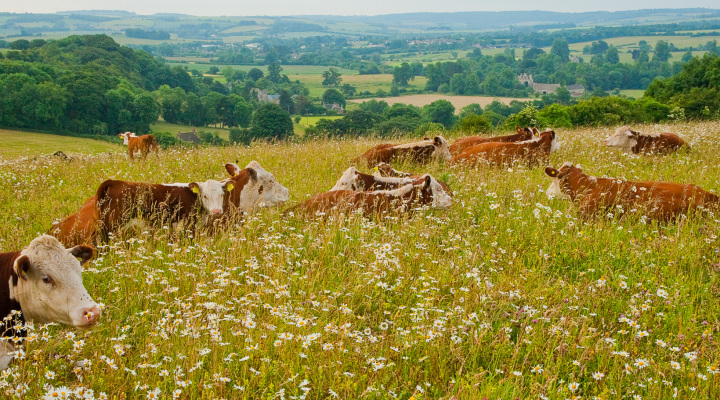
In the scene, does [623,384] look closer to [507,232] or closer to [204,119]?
[507,232]

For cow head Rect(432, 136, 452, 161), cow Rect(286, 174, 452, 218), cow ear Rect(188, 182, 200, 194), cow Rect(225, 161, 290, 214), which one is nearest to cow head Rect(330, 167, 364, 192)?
cow Rect(286, 174, 452, 218)

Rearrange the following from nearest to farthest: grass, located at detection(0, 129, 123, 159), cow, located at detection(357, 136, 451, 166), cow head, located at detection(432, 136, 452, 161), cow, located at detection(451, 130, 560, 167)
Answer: cow, located at detection(451, 130, 560, 167) → cow, located at detection(357, 136, 451, 166) → cow head, located at detection(432, 136, 452, 161) → grass, located at detection(0, 129, 123, 159)

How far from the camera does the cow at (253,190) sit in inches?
381

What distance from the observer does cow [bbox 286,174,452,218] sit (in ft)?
29.7

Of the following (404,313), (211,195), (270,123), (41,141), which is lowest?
(41,141)

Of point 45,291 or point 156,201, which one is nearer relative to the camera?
point 45,291

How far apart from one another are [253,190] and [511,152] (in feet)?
23.7

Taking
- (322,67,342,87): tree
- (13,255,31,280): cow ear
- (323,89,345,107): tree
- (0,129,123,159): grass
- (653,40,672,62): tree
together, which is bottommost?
(0,129,123,159): grass

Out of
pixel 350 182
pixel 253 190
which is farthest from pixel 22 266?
pixel 350 182

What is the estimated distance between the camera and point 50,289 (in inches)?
198

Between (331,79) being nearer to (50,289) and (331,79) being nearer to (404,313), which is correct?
(404,313)

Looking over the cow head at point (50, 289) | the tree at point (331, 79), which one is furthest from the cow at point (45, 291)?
the tree at point (331, 79)

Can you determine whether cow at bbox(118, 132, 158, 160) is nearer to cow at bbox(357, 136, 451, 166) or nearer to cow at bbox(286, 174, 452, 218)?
cow at bbox(357, 136, 451, 166)

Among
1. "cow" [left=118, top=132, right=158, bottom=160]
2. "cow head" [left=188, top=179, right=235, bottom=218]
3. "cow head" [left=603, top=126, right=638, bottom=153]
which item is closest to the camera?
"cow head" [left=188, top=179, right=235, bottom=218]
